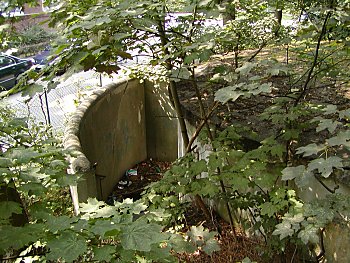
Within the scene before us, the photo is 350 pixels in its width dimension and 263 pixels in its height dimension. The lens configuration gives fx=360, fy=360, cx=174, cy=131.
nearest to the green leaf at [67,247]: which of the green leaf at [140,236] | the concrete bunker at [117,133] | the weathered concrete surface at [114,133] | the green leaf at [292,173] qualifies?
the green leaf at [140,236]

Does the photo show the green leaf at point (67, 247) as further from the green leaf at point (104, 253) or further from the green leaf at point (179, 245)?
the green leaf at point (179, 245)

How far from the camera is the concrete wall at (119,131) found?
533 cm

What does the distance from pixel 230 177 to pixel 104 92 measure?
4.09 metres

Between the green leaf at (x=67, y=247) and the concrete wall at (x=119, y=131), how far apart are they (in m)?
2.62

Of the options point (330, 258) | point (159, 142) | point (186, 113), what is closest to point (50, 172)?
point (330, 258)

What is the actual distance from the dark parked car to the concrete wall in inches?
169

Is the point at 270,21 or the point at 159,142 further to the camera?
the point at 159,142

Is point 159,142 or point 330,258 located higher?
point 330,258

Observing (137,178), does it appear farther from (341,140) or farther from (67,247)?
(67,247)

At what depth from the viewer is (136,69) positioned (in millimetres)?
6359

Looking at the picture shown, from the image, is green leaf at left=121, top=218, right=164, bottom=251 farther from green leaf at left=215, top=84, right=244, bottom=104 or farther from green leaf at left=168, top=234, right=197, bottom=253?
green leaf at left=215, top=84, right=244, bottom=104

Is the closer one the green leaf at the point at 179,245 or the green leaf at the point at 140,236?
the green leaf at the point at 140,236

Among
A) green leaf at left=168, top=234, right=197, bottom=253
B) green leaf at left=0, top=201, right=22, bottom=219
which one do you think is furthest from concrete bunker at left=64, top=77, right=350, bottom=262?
green leaf at left=0, top=201, right=22, bottom=219

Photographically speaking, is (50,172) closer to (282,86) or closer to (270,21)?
(270,21)
